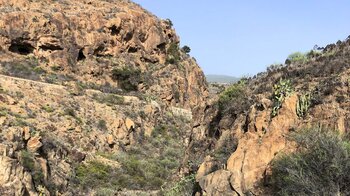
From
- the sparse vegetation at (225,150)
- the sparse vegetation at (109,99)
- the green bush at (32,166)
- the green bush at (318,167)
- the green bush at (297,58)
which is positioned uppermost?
the green bush at (297,58)

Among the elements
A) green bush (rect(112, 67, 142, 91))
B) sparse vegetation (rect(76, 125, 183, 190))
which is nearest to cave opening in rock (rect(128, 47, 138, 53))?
green bush (rect(112, 67, 142, 91))

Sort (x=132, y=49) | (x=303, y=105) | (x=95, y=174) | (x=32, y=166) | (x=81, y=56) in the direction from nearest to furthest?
1. (x=303, y=105)
2. (x=32, y=166)
3. (x=95, y=174)
4. (x=81, y=56)
5. (x=132, y=49)

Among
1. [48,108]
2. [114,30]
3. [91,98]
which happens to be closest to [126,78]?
[114,30]

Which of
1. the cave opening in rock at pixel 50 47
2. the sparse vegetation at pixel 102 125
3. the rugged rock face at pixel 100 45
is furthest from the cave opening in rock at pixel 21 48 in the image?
the sparse vegetation at pixel 102 125

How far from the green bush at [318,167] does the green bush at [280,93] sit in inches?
91.4

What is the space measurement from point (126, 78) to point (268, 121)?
1226 inches

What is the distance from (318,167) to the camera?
412 inches

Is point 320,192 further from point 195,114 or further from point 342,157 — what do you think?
point 195,114

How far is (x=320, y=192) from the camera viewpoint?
10141 mm

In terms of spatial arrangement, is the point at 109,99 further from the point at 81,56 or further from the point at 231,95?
the point at 231,95

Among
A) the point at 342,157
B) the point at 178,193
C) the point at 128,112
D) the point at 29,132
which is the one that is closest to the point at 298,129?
the point at 342,157

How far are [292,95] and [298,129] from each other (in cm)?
148

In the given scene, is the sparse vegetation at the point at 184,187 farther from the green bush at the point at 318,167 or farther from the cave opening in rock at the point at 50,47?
the cave opening in rock at the point at 50,47

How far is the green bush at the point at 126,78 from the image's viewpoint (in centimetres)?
4316
